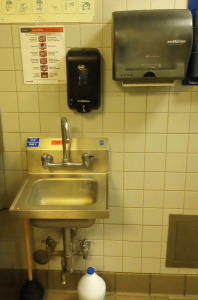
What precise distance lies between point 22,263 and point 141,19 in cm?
158

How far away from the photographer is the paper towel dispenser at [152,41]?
49.4 inches

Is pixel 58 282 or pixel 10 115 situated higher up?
pixel 10 115

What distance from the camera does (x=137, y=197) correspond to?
1.71m

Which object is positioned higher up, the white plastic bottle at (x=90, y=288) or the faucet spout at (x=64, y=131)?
the faucet spout at (x=64, y=131)

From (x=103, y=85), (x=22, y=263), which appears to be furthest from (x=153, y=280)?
(x=103, y=85)

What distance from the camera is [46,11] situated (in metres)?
1.45

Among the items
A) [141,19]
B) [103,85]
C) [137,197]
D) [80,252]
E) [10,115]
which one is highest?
[141,19]

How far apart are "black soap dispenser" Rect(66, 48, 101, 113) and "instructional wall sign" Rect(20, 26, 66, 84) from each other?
93mm

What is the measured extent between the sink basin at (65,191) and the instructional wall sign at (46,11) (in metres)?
0.82

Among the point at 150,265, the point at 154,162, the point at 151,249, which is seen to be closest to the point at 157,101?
the point at 154,162

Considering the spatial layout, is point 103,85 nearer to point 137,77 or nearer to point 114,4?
point 137,77

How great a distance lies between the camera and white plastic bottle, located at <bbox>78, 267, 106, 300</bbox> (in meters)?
1.61

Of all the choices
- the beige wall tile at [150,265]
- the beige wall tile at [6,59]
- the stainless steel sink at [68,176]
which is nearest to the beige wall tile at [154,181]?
Answer: the stainless steel sink at [68,176]

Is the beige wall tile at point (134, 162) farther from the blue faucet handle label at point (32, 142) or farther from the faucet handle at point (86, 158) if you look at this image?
the blue faucet handle label at point (32, 142)
